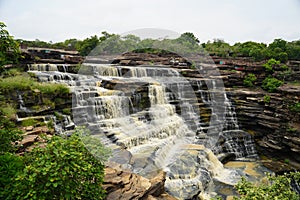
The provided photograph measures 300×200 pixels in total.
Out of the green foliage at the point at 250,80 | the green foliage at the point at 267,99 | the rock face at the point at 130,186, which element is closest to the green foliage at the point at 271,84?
the green foliage at the point at 250,80

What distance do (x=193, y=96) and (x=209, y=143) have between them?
3.53 meters

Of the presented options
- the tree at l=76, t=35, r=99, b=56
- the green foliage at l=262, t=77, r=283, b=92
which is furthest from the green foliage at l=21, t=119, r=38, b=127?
the tree at l=76, t=35, r=99, b=56

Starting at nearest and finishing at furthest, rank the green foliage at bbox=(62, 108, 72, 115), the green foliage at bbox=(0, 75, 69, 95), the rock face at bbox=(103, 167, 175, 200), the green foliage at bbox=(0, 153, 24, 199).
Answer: the green foliage at bbox=(0, 153, 24, 199) → the rock face at bbox=(103, 167, 175, 200) → the green foliage at bbox=(0, 75, 69, 95) → the green foliage at bbox=(62, 108, 72, 115)

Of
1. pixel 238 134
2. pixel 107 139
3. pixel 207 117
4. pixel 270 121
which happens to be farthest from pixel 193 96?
pixel 107 139

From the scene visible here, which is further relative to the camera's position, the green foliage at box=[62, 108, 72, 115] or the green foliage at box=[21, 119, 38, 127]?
the green foliage at box=[62, 108, 72, 115]

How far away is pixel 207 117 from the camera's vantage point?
11805mm

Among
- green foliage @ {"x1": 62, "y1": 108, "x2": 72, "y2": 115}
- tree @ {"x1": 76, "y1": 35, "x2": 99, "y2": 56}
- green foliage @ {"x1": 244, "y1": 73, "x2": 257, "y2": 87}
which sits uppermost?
tree @ {"x1": 76, "y1": 35, "x2": 99, "y2": 56}

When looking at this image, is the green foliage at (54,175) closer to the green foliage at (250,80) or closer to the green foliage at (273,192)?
the green foliage at (273,192)

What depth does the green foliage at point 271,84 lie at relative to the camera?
1423 cm

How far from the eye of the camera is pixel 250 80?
1576 cm

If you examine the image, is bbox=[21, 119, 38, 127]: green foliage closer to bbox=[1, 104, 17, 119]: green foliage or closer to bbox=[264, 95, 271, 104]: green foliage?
bbox=[1, 104, 17, 119]: green foliage

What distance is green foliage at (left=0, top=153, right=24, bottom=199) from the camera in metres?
2.90

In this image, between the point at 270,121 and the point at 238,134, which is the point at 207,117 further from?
the point at 270,121

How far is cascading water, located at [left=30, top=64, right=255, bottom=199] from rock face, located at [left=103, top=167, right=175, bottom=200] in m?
0.87
